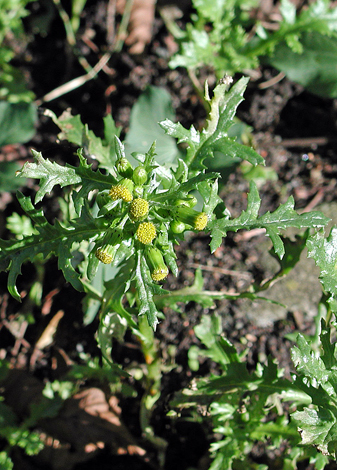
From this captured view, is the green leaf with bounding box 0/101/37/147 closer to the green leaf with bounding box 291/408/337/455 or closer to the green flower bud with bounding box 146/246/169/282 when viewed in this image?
the green flower bud with bounding box 146/246/169/282

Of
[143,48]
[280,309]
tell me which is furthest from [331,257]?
[143,48]

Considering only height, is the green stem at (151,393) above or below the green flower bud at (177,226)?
below

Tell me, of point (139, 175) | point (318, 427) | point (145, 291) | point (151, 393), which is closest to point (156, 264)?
point (145, 291)

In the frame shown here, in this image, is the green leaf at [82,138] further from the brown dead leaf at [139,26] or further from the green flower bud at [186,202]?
the brown dead leaf at [139,26]

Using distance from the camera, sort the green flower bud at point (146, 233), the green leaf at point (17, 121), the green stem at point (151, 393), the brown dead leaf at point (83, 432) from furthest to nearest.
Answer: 1. the green leaf at point (17, 121)
2. the brown dead leaf at point (83, 432)
3. the green stem at point (151, 393)
4. the green flower bud at point (146, 233)

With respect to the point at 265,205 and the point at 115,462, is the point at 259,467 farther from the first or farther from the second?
the point at 265,205

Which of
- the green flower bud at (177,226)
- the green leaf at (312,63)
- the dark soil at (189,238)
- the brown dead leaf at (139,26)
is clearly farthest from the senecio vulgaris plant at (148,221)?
the brown dead leaf at (139,26)

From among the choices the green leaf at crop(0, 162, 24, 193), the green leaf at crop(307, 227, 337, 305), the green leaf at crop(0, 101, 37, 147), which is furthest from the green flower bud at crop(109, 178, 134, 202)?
the green leaf at crop(0, 101, 37, 147)
